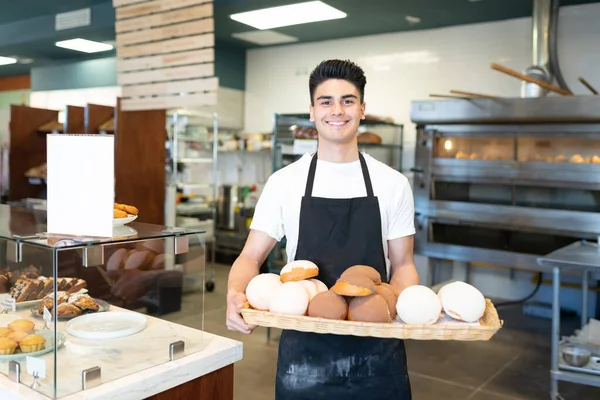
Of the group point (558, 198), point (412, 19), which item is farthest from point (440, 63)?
point (558, 198)

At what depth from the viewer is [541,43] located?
5.09 meters

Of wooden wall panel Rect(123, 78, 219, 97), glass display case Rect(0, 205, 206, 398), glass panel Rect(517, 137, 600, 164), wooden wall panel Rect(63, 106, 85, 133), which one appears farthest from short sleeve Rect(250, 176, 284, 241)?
wooden wall panel Rect(63, 106, 85, 133)

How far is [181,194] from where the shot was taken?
23.3 ft

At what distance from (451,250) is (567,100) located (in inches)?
63.5

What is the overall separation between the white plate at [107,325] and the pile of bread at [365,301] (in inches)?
18.8

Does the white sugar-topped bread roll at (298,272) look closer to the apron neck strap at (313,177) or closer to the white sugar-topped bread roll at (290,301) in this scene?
the white sugar-topped bread roll at (290,301)

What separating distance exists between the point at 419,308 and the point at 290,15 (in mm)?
5168

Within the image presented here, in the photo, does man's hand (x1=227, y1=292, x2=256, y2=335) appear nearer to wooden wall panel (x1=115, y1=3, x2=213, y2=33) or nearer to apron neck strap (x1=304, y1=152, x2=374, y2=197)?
apron neck strap (x1=304, y1=152, x2=374, y2=197)

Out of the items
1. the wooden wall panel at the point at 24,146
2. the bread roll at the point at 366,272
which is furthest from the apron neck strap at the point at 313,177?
the wooden wall panel at the point at 24,146

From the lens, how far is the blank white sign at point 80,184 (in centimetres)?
151

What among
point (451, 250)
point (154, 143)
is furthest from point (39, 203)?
point (451, 250)

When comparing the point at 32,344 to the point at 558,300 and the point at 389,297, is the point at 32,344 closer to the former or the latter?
the point at 389,297

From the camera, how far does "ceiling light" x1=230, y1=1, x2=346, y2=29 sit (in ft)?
18.5

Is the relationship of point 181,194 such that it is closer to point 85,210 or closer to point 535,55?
point 535,55
